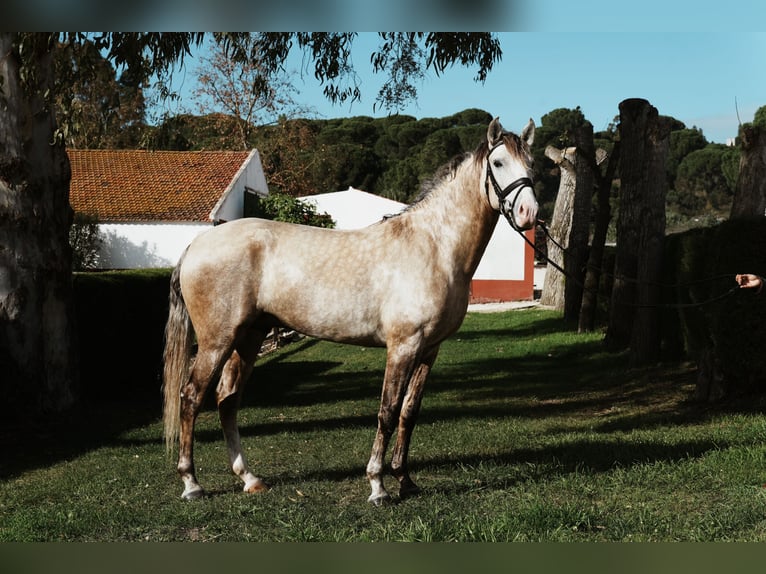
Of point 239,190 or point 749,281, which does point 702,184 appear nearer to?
point 239,190

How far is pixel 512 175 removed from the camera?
5426mm

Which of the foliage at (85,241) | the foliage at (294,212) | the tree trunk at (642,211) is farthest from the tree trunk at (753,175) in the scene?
the foliage at (85,241)

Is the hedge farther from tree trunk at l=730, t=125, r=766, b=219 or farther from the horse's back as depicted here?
tree trunk at l=730, t=125, r=766, b=219

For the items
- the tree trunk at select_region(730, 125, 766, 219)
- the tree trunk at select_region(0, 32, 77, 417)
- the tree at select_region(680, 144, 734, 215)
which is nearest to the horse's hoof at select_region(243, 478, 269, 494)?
the tree trunk at select_region(0, 32, 77, 417)

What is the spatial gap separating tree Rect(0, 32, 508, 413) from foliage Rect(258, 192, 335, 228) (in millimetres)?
14830

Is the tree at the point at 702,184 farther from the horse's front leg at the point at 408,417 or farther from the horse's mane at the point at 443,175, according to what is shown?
the horse's front leg at the point at 408,417

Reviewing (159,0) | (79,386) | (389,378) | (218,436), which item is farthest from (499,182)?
Result: (79,386)

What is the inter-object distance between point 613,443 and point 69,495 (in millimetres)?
4689

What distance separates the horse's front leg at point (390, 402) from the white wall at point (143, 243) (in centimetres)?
2252

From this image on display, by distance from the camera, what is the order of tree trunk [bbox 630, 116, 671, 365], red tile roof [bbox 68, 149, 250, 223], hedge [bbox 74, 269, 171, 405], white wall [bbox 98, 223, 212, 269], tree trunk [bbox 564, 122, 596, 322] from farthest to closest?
red tile roof [bbox 68, 149, 250, 223] < white wall [bbox 98, 223, 212, 269] < tree trunk [bbox 564, 122, 596, 322] < tree trunk [bbox 630, 116, 671, 365] < hedge [bbox 74, 269, 171, 405]

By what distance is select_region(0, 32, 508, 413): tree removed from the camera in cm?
935

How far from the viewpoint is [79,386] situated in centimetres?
Answer: 1047

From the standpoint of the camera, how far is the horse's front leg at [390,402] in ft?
18.0

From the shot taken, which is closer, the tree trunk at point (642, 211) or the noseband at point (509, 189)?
the noseband at point (509, 189)
